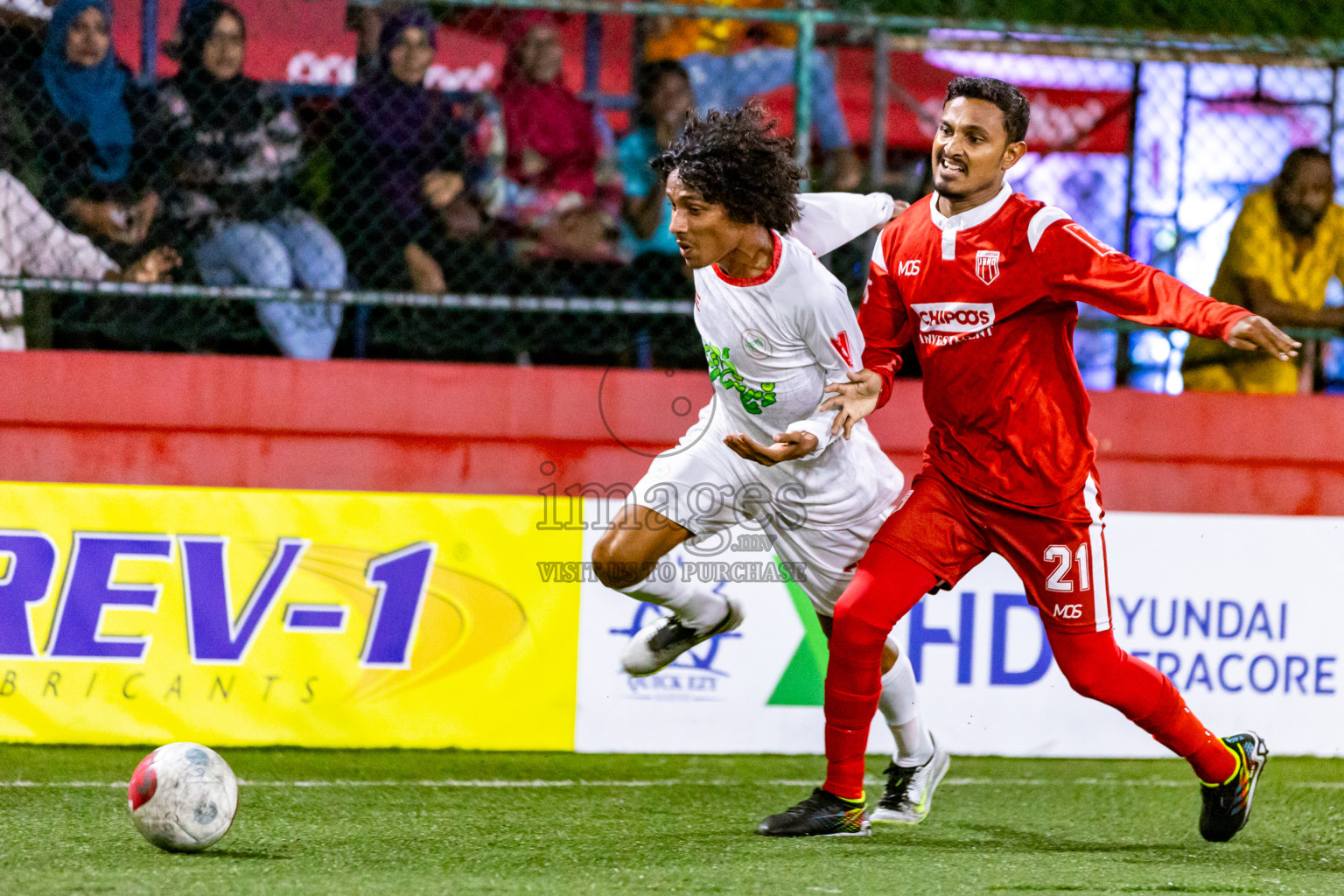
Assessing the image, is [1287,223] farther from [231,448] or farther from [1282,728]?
[231,448]

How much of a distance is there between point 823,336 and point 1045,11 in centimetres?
471

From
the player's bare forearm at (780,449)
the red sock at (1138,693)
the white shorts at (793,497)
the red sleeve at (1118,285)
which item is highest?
the red sleeve at (1118,285)

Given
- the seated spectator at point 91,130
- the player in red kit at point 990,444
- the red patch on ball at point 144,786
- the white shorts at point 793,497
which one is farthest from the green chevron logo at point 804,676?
the seated spectator at point 91,130

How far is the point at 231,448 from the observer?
5.72 metres

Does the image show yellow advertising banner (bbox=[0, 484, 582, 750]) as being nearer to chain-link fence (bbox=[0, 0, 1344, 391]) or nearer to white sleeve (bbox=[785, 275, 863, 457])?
chain-link fence (bbox=[0, 0, 1344, 391])

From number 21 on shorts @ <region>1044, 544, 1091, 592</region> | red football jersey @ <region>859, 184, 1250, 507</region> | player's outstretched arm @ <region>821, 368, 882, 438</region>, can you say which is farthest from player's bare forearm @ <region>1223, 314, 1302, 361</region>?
player's outstretched arm @ <region>821, 368, 882, 438</region>

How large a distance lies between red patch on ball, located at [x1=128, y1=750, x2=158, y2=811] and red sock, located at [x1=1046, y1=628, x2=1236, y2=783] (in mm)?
2304

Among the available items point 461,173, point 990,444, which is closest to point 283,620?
point 461,173

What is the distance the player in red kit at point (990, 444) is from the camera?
387 cm

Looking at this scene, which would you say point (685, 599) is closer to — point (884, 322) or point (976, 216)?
point (884, 322)

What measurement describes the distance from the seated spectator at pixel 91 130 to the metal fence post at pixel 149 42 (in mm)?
62

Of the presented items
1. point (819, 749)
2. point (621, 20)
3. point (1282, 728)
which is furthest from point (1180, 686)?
point (621, 20)

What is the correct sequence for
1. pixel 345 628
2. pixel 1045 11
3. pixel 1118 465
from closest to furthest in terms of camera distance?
pixel 345 628
pixel 1118 465
pixel 1045 11

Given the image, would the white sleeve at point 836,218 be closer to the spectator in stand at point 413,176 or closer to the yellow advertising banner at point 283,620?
the yellow advertising banner at point 283,620
